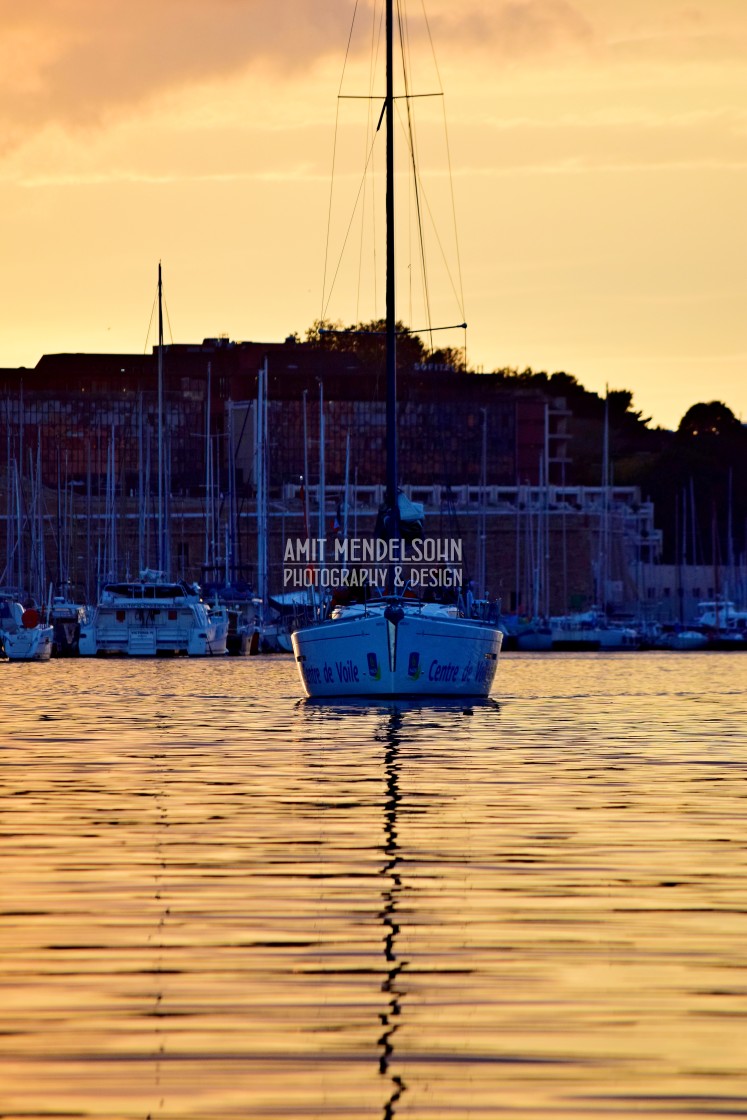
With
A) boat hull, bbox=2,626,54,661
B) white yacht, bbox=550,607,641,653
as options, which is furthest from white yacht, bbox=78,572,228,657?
white yacht, bbox=550,607,641,653

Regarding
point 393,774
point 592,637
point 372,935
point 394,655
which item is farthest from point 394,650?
point 592,637

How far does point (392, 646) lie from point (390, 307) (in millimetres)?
6543

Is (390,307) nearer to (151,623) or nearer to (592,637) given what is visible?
(151,623)

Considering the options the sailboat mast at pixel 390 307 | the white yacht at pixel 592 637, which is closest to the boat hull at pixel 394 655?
the sailboat mast at pixel 390 307

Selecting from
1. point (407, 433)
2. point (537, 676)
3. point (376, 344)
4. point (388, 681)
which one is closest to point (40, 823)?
point (388, 681)

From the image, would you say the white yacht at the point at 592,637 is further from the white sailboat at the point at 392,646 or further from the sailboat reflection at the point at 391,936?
the sailboat reflection at the point at 391,936

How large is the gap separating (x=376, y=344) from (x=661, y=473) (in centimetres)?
2789

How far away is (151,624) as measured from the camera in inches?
2847

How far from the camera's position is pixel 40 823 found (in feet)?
57.9

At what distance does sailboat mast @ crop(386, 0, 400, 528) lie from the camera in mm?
36750

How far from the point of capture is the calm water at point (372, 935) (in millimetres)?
8672

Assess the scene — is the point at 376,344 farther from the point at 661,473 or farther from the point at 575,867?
the point at 575,867

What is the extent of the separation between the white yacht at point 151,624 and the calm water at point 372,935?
152 feet

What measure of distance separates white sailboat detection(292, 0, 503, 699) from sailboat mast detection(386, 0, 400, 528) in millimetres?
35
